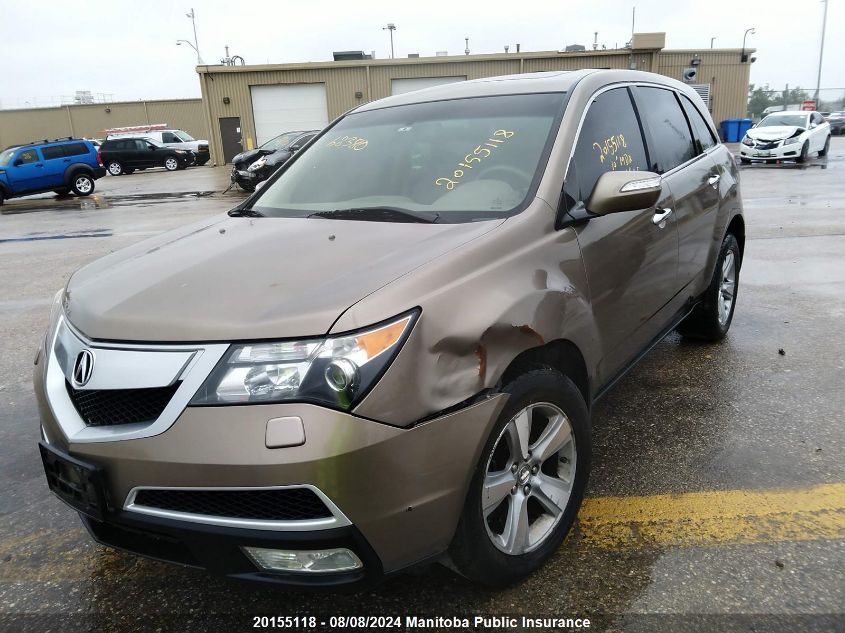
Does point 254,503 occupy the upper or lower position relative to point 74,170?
upper

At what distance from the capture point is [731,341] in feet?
15.4

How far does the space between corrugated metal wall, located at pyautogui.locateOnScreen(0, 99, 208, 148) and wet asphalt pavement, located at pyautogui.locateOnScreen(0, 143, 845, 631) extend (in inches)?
1949

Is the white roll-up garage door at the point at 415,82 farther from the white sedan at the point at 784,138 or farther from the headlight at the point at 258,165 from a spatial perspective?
the headlight at the point at 258,165

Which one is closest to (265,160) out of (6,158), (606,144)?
(6,158)

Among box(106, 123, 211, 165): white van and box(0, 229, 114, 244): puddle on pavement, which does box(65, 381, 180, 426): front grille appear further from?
box(106, 123, 211, 165): white van

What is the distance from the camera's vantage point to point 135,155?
104 feet

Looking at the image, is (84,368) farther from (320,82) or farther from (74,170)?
(320,82)

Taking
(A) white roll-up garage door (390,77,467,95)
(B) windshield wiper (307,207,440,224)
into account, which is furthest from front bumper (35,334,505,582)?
(A) white roll-up garage door (390,77,467,95)

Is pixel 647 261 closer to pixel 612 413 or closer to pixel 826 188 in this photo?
pixel 612 413

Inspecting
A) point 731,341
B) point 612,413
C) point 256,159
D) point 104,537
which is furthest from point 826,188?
point 104,537

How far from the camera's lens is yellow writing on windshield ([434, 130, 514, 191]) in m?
2.80

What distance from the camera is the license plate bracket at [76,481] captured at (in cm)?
184

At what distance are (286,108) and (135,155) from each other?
7.58 m

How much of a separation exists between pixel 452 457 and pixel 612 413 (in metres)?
2.01
